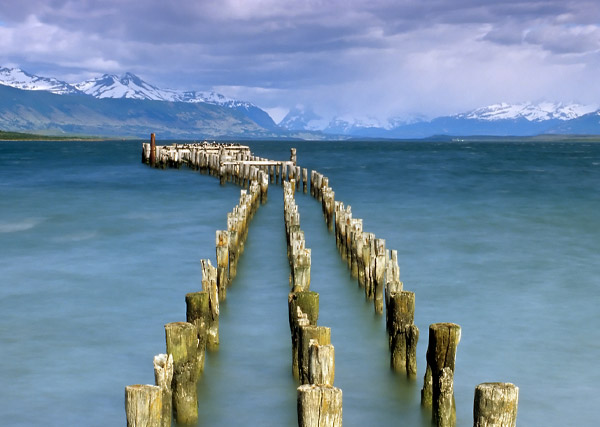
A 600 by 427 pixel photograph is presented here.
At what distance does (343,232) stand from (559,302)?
17.4ft

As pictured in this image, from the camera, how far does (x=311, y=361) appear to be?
263 inches

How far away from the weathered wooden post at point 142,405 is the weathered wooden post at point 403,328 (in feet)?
13.1

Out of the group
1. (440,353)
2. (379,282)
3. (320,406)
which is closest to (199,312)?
(440,353)

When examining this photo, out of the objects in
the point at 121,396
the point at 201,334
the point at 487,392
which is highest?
the point at 487,392

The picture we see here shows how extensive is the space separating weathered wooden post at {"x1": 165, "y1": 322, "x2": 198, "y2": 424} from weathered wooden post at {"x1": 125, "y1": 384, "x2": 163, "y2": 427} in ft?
5.21

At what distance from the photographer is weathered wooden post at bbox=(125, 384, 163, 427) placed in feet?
19.0

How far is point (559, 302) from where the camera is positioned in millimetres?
14125

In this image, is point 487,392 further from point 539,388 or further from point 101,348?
point 101,348

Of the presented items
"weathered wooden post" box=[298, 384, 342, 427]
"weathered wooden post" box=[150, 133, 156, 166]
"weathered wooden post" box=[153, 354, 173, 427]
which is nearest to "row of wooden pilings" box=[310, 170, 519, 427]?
"weathered wooden post" box=[298, 384, 342, 427]

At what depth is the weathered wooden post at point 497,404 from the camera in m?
5.72

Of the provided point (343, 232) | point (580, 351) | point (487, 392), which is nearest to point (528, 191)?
point (343, 232)

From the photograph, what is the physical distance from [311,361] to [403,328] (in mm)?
2891

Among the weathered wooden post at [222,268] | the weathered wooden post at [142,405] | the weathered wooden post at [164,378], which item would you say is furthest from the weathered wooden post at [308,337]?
the weathered wooden post at [222,268]

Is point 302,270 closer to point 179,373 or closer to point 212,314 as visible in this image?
point 212,314
